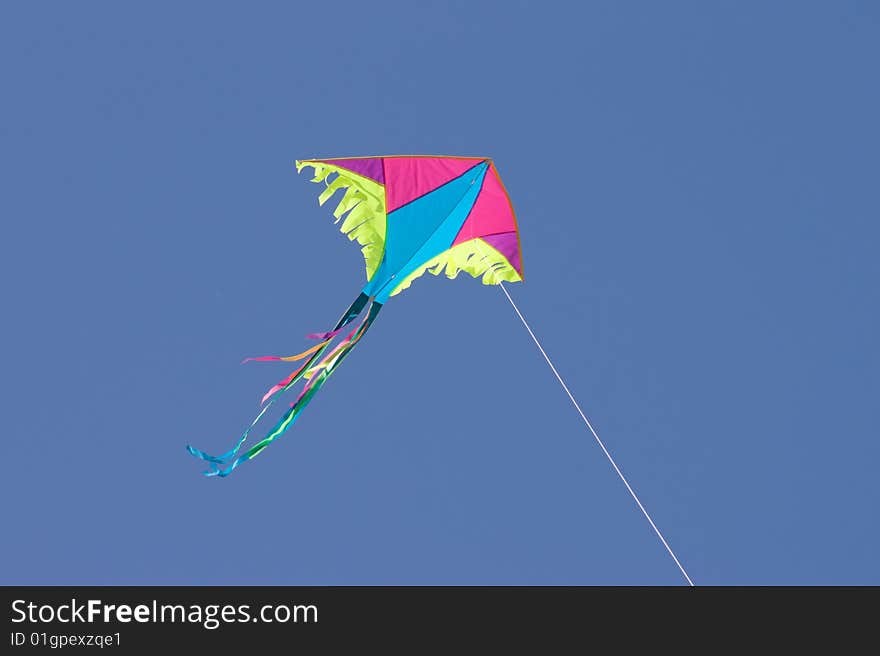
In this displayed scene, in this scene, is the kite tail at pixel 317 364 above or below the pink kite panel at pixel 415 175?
below

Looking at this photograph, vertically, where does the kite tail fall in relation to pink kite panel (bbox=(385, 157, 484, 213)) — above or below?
below

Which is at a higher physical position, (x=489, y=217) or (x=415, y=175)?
(x=415, y=175)

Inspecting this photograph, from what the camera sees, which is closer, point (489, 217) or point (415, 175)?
point (415, 175)

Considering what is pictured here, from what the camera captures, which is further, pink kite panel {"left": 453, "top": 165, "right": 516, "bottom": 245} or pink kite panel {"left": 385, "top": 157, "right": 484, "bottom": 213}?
pink kite panel {"left": 453, "top": 165, "right": 516, "bottom": 245}

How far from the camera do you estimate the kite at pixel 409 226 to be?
46.1 ft

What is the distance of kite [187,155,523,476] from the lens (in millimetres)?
14039

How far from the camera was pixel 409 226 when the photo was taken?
48.9 ft

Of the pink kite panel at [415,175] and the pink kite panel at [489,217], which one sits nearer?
the pink kite panel at [415,175]

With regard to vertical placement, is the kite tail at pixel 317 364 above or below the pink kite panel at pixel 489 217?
below

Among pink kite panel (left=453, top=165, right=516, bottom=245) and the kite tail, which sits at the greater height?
pink kite panel (left=453, top=165, right=516, bottom=245)
